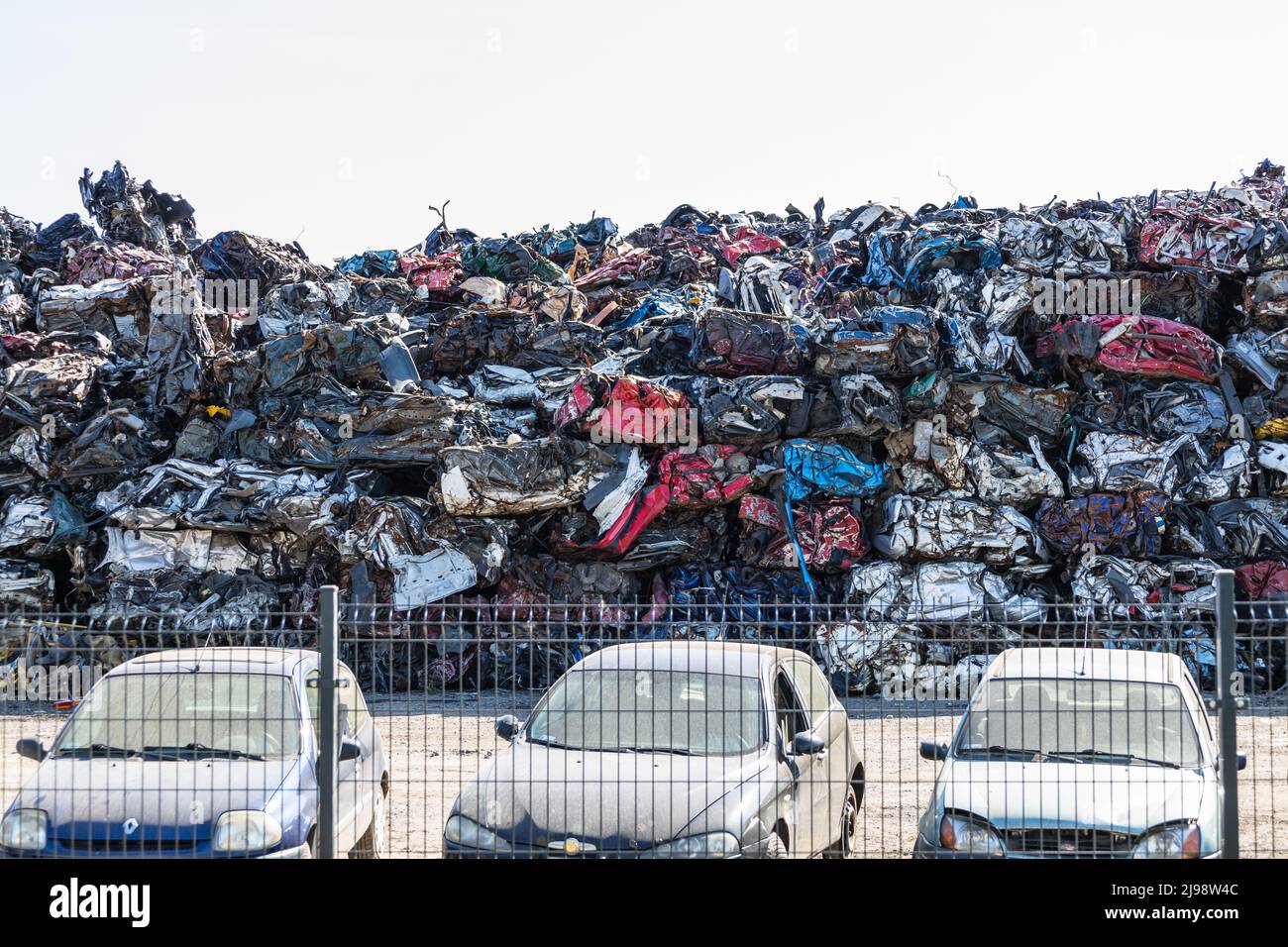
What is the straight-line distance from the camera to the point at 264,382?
1360cm

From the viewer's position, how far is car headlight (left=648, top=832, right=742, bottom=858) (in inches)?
203

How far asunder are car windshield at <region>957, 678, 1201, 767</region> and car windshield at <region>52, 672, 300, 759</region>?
347cm

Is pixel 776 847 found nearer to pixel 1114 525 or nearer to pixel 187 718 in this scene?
pixel 187 718

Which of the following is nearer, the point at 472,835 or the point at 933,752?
the point at 472,835

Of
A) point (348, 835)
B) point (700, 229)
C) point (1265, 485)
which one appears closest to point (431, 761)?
point (348, 835)

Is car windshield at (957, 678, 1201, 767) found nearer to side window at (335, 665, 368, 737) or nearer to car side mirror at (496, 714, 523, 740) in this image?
car side mirror at (496, 714, 523, 740)

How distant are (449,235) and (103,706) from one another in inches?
680

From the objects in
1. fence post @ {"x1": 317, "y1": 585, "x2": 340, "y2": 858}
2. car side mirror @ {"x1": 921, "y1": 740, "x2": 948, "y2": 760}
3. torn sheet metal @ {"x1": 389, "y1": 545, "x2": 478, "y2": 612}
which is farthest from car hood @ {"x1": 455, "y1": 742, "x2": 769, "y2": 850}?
torn sheet metal @ {"x1": 389, "y1": 545, "x2": 478, "y2": 612}

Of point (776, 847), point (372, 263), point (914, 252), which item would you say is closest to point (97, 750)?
point (776, 847)

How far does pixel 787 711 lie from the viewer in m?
5.98

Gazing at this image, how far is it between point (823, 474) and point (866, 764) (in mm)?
6283

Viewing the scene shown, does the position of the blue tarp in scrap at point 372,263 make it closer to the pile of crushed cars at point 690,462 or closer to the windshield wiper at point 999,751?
the pile of crushed cars at point 690,462

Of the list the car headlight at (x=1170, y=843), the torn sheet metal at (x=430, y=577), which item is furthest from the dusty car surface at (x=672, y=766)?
the torn sheet metal at (x=430, y=577)

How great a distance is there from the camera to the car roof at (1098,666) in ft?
19.9
